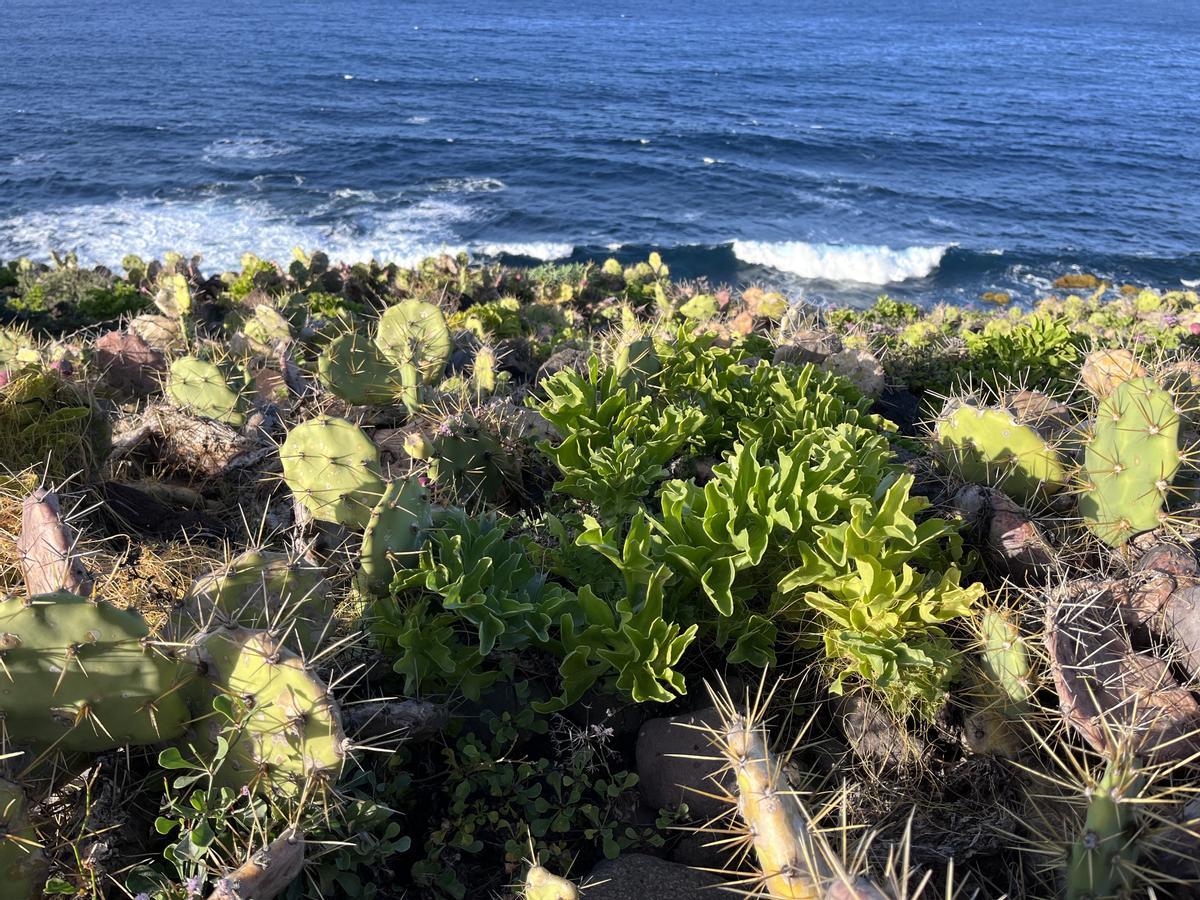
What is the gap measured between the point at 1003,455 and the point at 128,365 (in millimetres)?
5337

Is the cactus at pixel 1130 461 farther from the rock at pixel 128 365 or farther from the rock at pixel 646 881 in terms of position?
the rock at pixel 128 365

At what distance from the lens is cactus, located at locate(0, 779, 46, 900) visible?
1902mm

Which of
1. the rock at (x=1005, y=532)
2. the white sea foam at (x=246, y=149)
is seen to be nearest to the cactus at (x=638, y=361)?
the rock at (x=1005, y=532)

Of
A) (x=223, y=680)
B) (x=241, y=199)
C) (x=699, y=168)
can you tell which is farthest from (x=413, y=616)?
(x=699, y=168)

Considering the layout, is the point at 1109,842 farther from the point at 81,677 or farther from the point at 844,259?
the point at 844,259

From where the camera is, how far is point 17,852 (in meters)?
1.92

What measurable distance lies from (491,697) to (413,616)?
0.41 meters

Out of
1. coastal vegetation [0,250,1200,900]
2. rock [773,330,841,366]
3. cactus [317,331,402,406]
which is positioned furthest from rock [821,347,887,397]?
cactus [317,331,402,406]

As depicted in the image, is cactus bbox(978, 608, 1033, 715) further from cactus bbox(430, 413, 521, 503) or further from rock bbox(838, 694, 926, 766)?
cactus bbox(430, 413, 521, 503)

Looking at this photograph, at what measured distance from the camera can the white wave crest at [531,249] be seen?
2434 centimetres

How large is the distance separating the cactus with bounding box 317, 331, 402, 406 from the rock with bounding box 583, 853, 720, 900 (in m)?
2.86

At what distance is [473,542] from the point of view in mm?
3105

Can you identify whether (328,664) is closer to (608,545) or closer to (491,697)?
(491,697)

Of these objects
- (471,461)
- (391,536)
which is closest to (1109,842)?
(391,536)
